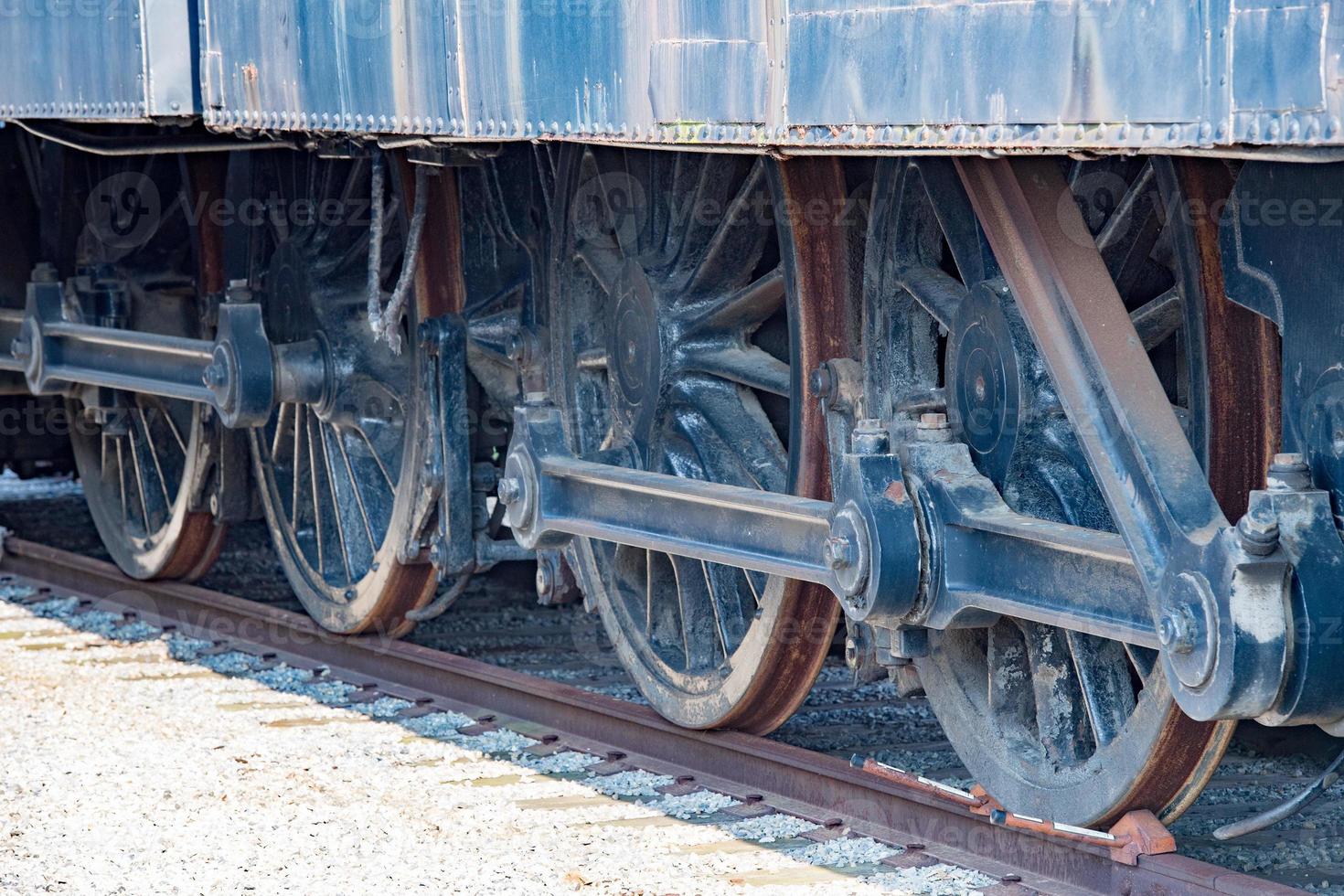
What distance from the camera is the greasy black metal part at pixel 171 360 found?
5.90m

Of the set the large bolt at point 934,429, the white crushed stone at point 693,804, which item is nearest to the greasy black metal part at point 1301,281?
the large bolt at point 934,429

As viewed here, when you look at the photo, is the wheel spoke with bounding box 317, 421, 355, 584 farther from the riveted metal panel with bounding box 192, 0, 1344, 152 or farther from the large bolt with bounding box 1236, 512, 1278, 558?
the large bolt with bounding box 1236, 512, 1278, 558

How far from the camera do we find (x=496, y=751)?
5.05 m

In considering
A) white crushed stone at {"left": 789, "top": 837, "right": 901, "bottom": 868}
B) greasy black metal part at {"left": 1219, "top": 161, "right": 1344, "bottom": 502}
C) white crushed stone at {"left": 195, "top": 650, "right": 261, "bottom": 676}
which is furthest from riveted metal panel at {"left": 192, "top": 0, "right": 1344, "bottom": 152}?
white crushed stone at {"left": 195, "top": 650, "right": 261, "bottom": 676}

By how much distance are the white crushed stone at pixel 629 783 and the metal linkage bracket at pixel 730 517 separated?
22.2 inches

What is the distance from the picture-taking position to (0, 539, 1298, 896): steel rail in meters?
3.74

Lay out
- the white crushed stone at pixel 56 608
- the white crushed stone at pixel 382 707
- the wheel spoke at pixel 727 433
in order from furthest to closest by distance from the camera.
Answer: the white crushed stone at pixel 56 608 → the white crushed stone at pixel 382 707 → the wheel spoke at pixel 727 433

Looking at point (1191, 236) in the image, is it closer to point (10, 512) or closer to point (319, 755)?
point (319, 755)

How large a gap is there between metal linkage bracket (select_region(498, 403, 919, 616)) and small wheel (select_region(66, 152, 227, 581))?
2.55m

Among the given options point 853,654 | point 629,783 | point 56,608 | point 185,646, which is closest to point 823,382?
point 853,654

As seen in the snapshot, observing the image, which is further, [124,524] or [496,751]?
[124,524]

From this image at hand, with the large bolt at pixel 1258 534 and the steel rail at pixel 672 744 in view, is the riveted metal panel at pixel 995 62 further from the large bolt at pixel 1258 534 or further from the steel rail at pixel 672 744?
the steel rail at pixel 672 744

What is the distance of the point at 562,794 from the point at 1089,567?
1.61 meters

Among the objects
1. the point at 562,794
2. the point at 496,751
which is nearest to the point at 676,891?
the point at 562,794
